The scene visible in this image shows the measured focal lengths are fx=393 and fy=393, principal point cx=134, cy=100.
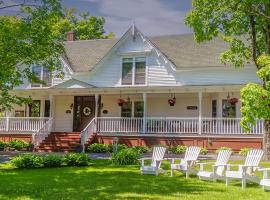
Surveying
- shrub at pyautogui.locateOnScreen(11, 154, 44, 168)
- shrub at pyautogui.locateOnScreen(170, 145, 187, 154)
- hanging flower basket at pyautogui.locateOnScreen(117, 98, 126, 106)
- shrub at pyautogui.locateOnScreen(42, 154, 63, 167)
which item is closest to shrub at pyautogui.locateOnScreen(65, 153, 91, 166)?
shrub at pyautogui.locateOnScreen(42, 154, 63, 167)

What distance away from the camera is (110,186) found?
10945 mm

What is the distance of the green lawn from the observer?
959cm

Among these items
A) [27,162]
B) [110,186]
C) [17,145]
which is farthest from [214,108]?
[110,186]

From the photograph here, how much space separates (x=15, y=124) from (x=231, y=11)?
16.8 metres

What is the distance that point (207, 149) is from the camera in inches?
899

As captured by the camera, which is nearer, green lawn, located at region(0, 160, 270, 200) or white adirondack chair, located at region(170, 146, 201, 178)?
green lawn, located at region(0, 160, 270, 200)

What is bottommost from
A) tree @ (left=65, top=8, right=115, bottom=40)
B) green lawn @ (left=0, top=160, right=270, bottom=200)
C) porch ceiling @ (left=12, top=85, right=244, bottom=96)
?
green lawn @ (left=0, top=160, right=270, bottom=200)

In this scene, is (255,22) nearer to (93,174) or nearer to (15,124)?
(93,174)

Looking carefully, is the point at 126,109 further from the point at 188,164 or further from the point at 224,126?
the point at 188,164

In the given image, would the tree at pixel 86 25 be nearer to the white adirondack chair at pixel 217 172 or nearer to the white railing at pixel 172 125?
the white railing at pixel 172 125

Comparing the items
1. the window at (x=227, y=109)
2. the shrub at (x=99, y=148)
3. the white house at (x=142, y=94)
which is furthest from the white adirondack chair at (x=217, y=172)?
the window at (x=227, y=109)

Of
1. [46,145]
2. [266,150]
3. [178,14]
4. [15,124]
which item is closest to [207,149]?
[266,150]

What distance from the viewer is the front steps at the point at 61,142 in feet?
79.4

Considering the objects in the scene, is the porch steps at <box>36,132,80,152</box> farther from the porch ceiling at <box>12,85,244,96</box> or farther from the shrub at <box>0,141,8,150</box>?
the porch ceiling at <box>12,85,244,96</box>
